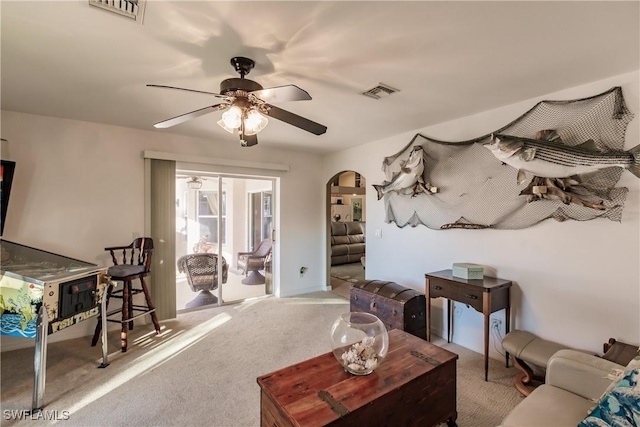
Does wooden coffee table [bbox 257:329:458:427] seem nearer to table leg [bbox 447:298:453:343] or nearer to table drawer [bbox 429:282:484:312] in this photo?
table drawer [bbox 429:282:484:312]

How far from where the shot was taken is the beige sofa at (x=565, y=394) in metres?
1.34

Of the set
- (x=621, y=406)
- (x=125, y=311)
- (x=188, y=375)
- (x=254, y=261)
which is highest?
(x=621, y=406)

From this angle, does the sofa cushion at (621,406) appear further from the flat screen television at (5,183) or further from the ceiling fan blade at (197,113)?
the flat screen television at (5,183)

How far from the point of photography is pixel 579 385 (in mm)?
1531

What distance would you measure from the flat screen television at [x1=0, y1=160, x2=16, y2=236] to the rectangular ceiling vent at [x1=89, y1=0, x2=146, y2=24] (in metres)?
2.26

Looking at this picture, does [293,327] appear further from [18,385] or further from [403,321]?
[18,385]

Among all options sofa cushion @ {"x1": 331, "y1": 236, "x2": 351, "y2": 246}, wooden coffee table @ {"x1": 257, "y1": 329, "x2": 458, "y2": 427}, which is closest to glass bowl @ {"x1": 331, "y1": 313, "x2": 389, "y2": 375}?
wooden coffee table @ {"x1": 257, "y1": 329, "x2": 458, "y2": 427}

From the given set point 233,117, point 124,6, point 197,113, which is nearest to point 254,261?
point 197,113

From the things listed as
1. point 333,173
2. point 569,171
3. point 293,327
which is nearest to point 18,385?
point 293,327

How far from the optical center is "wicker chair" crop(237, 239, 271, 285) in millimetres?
4762

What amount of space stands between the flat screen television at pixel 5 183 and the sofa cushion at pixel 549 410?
4.21 meters

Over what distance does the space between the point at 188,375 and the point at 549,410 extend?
8.33 ft

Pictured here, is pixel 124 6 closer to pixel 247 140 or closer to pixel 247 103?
pixel 247 103

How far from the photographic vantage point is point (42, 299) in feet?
6.66
